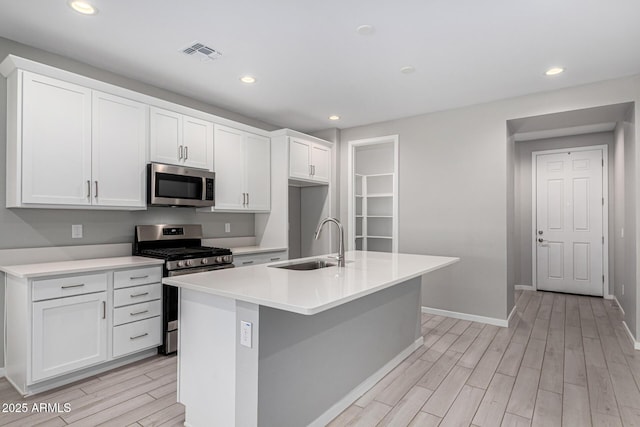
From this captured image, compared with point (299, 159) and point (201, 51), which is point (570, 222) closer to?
point (299, 159)

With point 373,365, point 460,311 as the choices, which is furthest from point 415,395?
point 460,311

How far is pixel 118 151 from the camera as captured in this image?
120 inches

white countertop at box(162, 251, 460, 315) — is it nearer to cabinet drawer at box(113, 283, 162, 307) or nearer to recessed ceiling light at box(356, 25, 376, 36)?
cabinet drawer at box(113, 283, 162, 307)

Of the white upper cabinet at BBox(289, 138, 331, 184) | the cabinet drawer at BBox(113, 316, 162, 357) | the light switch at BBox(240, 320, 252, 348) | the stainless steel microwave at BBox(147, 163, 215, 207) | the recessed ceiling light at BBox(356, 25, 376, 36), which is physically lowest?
the cabinet drawer at BBox(113, 316, 162, 357)

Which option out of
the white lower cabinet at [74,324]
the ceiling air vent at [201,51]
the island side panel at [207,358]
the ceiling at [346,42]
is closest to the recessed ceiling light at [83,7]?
the ceiling at [346,42]

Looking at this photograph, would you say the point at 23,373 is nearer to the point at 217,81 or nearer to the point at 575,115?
the point at 217,81

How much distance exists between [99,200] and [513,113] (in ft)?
14.2

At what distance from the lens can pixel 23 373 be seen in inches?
93.8

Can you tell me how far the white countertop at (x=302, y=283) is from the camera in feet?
5.11

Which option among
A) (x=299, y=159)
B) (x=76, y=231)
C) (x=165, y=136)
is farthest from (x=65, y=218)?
(x=299, y=159)

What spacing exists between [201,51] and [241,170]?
1621mm

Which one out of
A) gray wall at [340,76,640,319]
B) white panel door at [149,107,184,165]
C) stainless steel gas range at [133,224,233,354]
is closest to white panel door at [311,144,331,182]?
gray wall at [340,76,640,319]

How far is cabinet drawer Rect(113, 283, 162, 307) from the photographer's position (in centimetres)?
280

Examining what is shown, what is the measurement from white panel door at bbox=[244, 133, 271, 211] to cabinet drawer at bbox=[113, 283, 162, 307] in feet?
5.23
